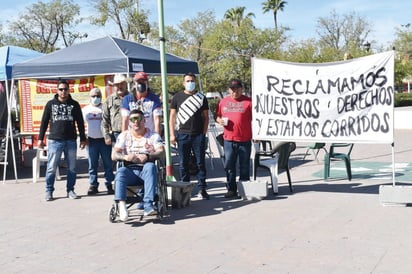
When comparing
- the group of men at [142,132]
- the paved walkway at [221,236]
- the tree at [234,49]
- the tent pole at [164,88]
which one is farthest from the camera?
the tree at [234,49]

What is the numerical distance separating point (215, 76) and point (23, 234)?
32.0 m

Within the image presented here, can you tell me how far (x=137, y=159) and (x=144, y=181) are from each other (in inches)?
12.0

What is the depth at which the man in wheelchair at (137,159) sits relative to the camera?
6.41 meters

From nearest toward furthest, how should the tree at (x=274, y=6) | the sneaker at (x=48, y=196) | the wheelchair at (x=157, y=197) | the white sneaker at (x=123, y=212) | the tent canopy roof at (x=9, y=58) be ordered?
the white sneaker at (x=123, y=212)
the wheelchair at (x=157, y=197)
the sneaker at (x=48, y=196)
the tent canopy roof at (x=9, y=58)
the tree at (x=274, y=6)

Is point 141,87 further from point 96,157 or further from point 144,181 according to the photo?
point 96,157

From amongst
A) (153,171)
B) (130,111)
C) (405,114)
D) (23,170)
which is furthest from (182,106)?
(405,114)

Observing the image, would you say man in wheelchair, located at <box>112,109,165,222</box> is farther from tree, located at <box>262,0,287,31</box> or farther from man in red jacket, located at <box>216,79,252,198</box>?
tree, located at <box>262,0,287,31</box>

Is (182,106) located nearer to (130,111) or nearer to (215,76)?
(130,111)

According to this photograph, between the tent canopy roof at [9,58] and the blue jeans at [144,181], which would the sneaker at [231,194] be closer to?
the blue jeans at [144,181]

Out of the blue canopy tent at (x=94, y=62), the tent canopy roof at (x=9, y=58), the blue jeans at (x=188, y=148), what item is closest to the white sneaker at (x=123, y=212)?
the blue jeans at (x=188, y=148)

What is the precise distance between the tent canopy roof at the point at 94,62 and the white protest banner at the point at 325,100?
9.17 feet

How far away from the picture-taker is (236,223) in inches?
250

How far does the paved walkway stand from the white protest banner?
995 millimetres

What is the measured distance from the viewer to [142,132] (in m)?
6.80
